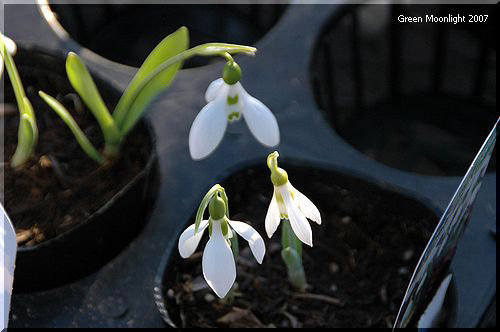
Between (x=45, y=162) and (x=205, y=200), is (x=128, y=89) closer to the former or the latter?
(x=45, y=162)

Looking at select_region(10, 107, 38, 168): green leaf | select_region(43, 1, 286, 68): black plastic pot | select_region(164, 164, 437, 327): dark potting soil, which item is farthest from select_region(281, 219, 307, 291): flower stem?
select_region(43, 1, 286, 68): black plastic pot

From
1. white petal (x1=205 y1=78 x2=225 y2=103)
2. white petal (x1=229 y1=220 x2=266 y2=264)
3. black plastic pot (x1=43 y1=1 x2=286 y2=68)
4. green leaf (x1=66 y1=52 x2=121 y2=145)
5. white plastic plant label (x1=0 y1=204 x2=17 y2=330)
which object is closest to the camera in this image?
white plastic plant label (x1=0 y1=204 x2=17 y2=330)

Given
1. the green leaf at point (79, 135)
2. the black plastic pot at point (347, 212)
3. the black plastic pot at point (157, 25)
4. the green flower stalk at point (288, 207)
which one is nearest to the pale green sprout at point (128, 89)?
the green leaf at point (79, 135)

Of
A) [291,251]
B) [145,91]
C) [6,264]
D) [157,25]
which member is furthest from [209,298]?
[157,25]

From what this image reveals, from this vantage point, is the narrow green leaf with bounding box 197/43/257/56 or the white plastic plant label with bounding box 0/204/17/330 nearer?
the white plastic plant label with bounding box 0/204/17/330

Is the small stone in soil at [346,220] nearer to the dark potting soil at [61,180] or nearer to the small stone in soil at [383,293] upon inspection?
the small stone in soil at [383,293]

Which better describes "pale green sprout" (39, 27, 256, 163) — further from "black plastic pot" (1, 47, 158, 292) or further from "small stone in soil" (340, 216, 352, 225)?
"small stone in soil" (340, 216, 352, 225)

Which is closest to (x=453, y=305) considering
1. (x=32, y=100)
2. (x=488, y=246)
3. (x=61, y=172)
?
(x=488, y=246)
